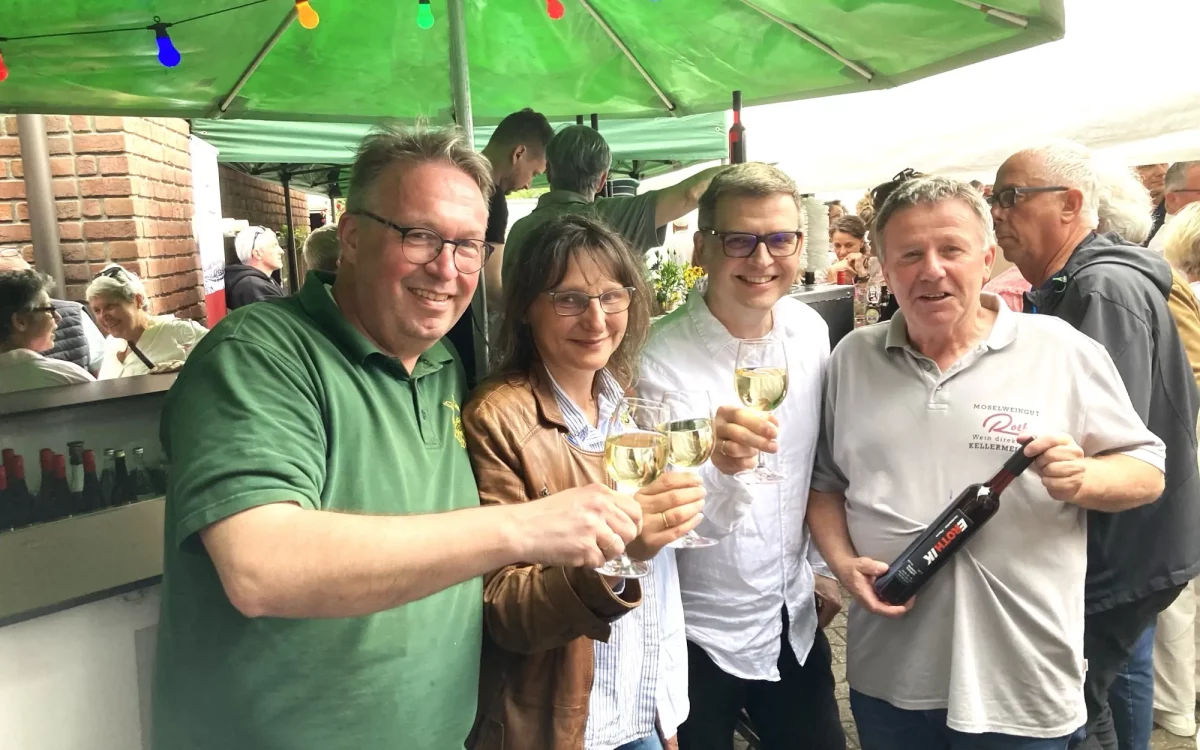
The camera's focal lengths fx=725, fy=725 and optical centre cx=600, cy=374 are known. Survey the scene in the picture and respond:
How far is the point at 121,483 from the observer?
2.02m

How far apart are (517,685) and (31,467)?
1.40m

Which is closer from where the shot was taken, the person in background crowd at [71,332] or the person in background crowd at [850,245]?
the person in background crowd at [71,332]

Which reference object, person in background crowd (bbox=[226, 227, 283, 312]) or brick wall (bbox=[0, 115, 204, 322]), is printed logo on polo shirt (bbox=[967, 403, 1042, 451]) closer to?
brick wall (bbox=[0, 115, 204, 322])

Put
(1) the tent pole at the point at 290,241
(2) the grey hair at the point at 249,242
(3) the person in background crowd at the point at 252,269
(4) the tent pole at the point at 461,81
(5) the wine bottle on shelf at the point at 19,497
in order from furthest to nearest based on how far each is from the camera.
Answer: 1. (1) the tent pole at the point at 290,241
2. (2) the grey hair at the point at 249,242
3. (3) the person in background crowd at the point at 252,269
4. (4) the tent pole at the point at 461,81
5. (5) the wine bottle on shelf at the point at 19,497

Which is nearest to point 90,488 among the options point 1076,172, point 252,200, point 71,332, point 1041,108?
point 71,332

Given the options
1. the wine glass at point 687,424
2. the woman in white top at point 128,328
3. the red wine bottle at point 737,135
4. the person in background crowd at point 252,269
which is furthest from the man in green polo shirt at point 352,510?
the person in background crowd at point 252,269

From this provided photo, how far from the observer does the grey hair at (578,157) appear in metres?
3.73

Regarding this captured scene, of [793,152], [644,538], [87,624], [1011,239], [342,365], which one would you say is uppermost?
[793,152]

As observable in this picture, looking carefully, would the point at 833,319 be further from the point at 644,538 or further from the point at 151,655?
the point at 151,655

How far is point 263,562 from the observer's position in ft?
3.43

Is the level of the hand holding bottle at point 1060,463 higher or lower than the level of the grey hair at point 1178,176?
lower

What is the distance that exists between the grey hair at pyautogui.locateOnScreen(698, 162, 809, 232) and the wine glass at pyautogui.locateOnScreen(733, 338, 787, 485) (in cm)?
46

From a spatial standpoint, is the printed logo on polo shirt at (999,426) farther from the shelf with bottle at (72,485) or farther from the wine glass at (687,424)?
the shelf with bottle at (72,485)

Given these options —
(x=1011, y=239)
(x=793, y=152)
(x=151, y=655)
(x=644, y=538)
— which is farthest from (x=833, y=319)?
(x=151, y=655)
